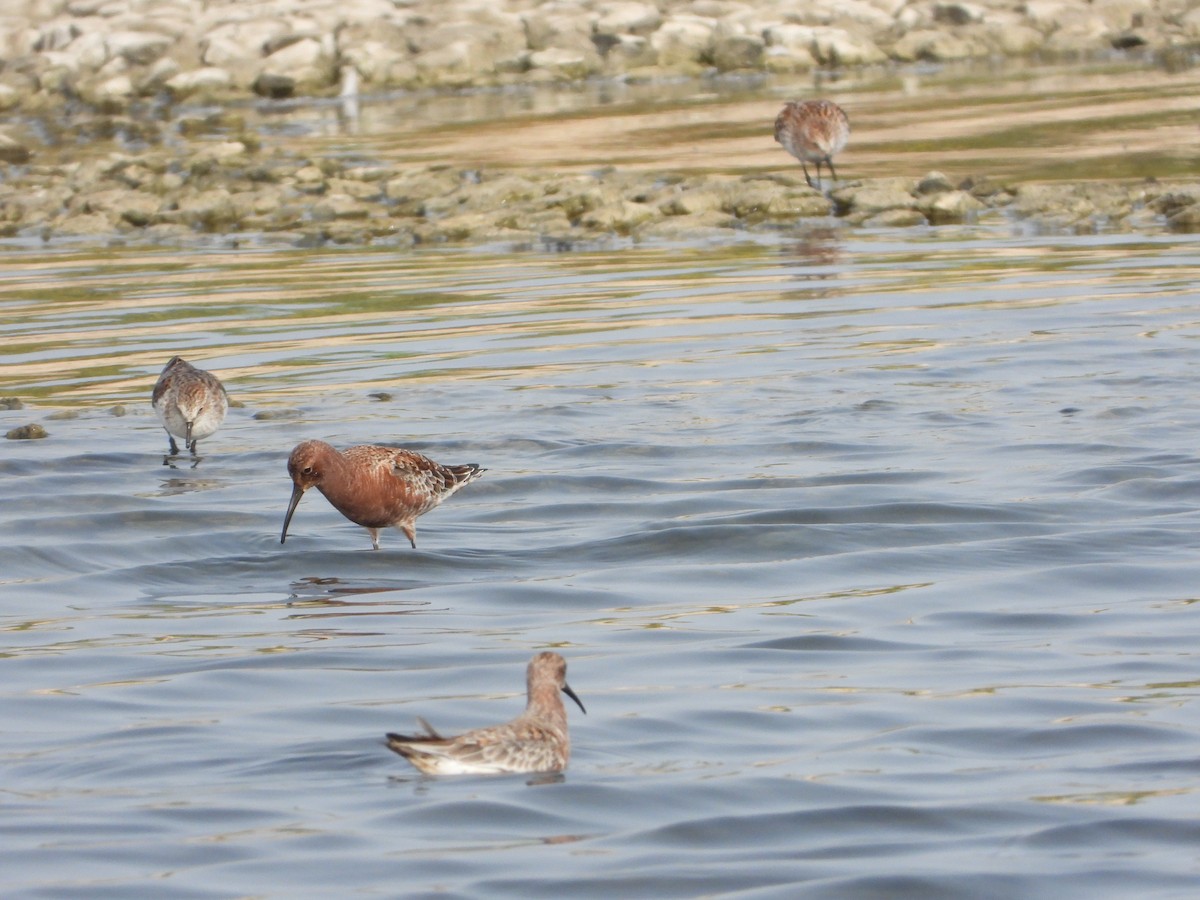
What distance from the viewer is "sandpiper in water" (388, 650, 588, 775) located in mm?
7633

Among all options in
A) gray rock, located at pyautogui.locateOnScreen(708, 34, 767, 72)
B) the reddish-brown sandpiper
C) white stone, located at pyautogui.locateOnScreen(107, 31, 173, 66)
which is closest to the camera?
the reddish-brown sandpiper

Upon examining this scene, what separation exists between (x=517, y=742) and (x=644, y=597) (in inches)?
136

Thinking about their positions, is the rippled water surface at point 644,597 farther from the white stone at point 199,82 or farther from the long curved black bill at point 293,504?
the white stone at point 199,82

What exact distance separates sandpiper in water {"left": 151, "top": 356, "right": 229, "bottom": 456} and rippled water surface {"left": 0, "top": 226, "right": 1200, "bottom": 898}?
33cm

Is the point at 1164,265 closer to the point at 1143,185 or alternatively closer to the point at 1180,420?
the point at 1143,185

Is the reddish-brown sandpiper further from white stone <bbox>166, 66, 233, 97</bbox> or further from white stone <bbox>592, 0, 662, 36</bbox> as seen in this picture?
white stone <bbox>166, 66, 233, 97</bbox>

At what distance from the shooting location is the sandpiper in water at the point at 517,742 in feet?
25.0

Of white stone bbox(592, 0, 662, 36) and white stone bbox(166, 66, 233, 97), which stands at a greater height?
white stone bbox(592, 0, 662, 36)

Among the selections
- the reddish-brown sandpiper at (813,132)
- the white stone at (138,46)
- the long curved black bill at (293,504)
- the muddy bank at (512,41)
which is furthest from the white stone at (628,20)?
the long curved black bill at (293,504)

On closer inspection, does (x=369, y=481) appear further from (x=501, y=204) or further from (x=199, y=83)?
(x=199, y=83)

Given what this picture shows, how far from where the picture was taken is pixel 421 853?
23.8ft

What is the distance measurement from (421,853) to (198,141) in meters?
33.4

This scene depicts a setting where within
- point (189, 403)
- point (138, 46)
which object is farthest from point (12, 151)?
point (189, 403)

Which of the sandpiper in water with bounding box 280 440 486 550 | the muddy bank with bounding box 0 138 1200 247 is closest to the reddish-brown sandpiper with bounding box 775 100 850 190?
the muddy bank with bounding box 0 138 1200 247
